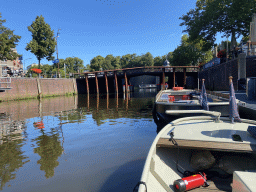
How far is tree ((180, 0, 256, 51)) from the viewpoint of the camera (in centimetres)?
2468

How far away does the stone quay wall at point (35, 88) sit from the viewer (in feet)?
87.6

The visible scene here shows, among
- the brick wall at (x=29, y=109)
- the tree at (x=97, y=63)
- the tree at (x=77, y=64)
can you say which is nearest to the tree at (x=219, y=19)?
the brick wall at (x=29, y=109)

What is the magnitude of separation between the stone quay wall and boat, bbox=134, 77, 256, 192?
27618 mm

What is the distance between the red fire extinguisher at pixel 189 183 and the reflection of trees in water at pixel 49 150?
11.3 feet

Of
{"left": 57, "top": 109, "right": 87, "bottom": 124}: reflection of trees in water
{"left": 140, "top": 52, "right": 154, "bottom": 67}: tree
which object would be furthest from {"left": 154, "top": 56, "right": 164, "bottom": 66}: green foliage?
{"left": 57, "top": 109, "right": 87, "bottom": 124}: reflection of trees in water

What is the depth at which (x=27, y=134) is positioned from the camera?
29.3ft

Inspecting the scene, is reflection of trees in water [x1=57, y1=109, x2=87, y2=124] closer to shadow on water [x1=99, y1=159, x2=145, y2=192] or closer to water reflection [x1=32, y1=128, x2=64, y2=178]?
water reflection [x1=32, y1=128, x2=64, y2=178]

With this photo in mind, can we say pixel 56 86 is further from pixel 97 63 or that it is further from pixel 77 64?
pixel 77 64

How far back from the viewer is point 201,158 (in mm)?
3711

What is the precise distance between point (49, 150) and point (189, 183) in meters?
5.24

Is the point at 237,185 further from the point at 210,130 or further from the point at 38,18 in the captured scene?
the point at 38,18

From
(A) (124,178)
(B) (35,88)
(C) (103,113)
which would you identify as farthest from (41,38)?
(A) (124,178)

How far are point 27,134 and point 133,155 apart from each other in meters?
5.71

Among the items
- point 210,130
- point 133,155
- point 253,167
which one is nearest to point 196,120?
point 210,130
